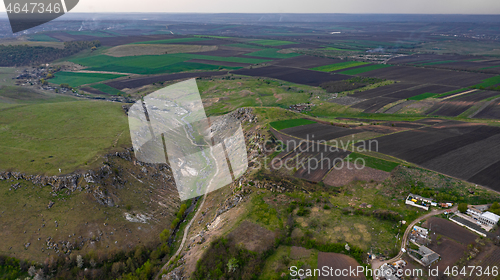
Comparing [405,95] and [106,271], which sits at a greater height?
[405,95]

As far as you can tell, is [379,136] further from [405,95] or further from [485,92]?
[485,92]

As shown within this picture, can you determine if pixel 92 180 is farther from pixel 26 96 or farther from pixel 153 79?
pixel 153 79

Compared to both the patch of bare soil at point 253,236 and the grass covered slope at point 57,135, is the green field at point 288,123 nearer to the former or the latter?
the patch of bare soil at point 253,236

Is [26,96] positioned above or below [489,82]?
above

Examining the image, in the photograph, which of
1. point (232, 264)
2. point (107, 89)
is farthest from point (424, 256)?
point (107, 89)

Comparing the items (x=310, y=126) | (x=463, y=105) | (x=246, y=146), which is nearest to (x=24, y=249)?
(x=246, y=146)

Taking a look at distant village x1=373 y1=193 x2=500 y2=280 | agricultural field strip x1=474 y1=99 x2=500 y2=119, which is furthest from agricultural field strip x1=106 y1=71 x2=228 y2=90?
distant village x1=373 y1=193 x2=500 y2=280

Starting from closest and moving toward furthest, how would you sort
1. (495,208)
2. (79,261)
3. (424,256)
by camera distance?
(424,256), (495,208), (79,261)
